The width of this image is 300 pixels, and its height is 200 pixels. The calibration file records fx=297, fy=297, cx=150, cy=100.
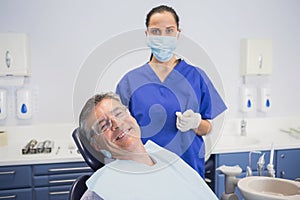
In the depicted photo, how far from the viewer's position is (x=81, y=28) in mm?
2311

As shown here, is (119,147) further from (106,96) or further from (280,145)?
(280,145)

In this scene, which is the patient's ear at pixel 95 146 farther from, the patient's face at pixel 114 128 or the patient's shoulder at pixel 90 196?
the patient's shoulder at pixel 90 196

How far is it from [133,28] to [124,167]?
145cm

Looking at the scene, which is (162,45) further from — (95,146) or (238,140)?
(238,140)

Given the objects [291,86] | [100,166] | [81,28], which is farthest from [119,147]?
[291,86]

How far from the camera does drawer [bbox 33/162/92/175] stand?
188cm

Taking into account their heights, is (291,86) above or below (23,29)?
below

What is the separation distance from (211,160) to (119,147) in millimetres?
1156

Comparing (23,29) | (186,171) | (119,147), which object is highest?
(23,29)

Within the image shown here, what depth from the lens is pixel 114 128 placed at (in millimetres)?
1140

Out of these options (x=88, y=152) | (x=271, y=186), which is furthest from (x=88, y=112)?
(x=271, y=186)

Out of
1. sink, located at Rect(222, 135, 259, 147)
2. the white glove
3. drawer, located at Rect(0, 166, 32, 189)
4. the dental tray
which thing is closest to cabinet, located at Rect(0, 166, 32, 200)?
drawer, located at Rect(0, 166, 32, 189)

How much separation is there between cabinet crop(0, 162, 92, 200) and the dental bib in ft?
2.78

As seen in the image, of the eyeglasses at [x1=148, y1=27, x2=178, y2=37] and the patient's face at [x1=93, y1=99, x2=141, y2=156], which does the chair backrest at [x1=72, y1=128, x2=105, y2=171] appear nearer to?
the patient's face at [x1=93, y1=99, x2=141, y2=156]
